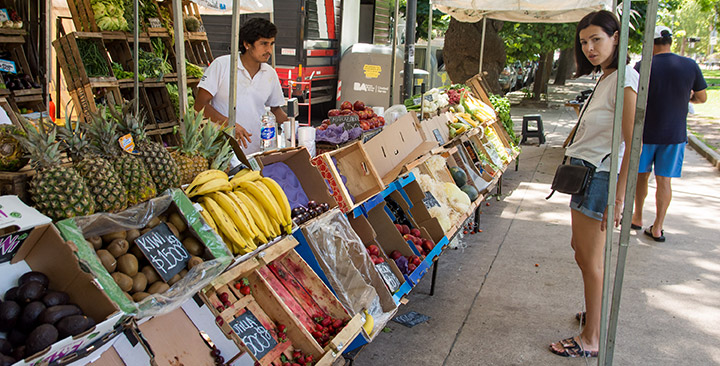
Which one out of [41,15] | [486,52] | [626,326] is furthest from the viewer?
[486,52]

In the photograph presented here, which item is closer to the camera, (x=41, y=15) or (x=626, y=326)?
(x=626, y=326)

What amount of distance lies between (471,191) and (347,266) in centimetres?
287

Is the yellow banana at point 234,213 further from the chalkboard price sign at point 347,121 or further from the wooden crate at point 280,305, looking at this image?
the chalkboard price sign at point 347,121

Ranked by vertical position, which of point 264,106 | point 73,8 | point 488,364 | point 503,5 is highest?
point 503,5

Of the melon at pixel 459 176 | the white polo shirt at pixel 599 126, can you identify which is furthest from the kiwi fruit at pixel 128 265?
the melon at pixel 459 176

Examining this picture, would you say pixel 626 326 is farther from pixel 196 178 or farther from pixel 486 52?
pixel 486 52

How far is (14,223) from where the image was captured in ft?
6.52

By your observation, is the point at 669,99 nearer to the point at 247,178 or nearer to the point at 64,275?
the point at 247,178

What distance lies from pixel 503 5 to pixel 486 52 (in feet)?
19.6

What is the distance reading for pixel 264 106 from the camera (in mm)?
5051

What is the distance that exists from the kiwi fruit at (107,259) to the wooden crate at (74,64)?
4.10 meters

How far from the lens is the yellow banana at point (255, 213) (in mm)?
→ 2951

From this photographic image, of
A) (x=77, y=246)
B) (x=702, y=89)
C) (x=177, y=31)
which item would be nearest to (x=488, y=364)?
(x=77, y=246)

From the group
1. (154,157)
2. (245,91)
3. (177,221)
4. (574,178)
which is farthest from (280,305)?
(245,91)
